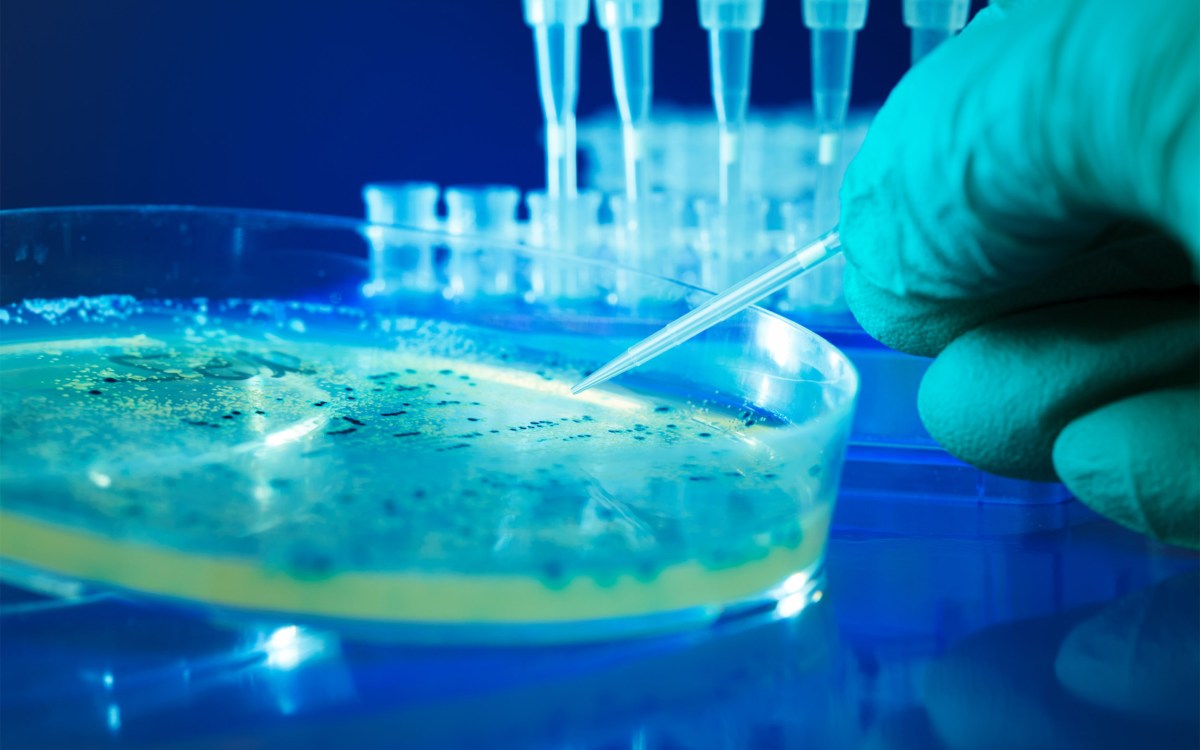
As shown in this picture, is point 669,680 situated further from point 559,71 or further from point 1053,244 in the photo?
point 559,71

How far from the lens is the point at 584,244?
1.45 m

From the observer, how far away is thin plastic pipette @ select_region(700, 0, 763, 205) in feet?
4.33

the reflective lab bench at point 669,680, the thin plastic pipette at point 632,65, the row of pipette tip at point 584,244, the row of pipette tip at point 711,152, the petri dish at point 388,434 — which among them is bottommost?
the reflective lab bench at point 669,680

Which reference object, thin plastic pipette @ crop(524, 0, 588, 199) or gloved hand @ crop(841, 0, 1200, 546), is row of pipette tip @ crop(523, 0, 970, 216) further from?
gloved hand @ crop(841, 0, 1200, 546)

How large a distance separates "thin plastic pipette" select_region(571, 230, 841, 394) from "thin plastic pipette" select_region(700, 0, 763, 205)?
0.51m

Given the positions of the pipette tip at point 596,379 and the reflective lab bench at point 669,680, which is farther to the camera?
the pipette tip at point 596,379

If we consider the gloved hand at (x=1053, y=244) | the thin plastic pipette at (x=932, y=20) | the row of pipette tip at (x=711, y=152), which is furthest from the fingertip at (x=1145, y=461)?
the row of pipette tip at (x=711, y=152)

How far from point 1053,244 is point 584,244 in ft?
2.95

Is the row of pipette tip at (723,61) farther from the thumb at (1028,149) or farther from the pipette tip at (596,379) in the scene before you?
the thumb at (1028,149)

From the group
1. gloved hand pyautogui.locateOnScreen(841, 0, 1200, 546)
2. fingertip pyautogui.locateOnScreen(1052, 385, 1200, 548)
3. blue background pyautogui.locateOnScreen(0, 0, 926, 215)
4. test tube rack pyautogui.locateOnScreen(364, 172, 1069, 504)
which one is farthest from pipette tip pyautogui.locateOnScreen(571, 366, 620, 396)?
blue background pyautogui.locateOnScreen(0, 0, 926, 215)

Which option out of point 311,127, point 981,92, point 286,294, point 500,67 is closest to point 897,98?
point 981,92

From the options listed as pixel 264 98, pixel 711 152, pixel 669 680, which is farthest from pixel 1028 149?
pixel 264 98

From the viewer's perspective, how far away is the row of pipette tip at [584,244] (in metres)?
1.12

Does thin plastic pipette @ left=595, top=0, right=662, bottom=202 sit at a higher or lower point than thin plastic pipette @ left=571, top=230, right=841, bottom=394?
higher
